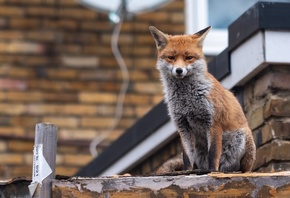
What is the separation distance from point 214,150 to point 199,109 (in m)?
0.26

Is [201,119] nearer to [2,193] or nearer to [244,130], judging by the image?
[244,130]

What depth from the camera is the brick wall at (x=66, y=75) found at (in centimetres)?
985

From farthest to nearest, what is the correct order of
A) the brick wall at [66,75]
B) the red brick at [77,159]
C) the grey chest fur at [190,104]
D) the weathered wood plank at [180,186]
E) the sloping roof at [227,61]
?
the red brick at [77,159], the brick wall at [66,75], the sloping roof at [227,61], the grey chest fur at [190,104], the weathered wood plank at [180,186]

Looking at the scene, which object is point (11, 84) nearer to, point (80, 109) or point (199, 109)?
point (80, 109)

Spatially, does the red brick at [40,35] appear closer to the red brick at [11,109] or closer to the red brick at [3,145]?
the red brick at [11,109]

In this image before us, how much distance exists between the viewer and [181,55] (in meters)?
5.31

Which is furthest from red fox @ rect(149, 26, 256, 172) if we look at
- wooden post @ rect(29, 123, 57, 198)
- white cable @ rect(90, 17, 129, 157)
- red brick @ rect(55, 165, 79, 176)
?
white cable @ rect(90, 17, 129, 157)

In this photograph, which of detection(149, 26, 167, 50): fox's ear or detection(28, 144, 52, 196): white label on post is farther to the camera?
detection(149, 26, 167, 50): fox's ear

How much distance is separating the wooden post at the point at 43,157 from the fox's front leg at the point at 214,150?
44.1 inches

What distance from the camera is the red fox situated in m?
5.24

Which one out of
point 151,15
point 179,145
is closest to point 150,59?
point 151,15

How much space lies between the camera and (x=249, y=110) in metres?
6.44

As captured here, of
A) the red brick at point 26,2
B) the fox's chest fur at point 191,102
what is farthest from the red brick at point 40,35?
the fox's chest fur at point 191,102

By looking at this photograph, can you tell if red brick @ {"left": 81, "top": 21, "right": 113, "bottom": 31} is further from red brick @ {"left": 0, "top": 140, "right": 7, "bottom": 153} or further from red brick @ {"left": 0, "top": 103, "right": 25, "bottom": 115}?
red brick @ {"left": 0, "top": 140, "right": 7, "bottom": 153}
